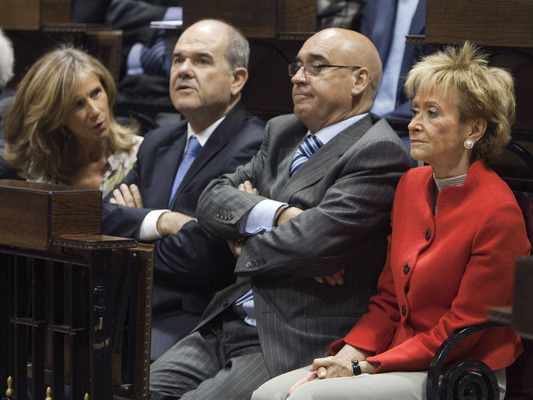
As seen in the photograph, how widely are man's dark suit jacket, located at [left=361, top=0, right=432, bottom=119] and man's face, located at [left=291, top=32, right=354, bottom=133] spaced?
0.76 meters

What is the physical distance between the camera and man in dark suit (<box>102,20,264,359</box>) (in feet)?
11.4

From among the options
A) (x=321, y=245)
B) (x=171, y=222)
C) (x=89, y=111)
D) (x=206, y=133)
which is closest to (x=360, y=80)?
(x=321, y=245)

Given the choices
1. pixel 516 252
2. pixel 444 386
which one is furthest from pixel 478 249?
pixel 444 386

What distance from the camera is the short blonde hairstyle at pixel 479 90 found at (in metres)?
2.79

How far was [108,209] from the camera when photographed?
3.71 meters

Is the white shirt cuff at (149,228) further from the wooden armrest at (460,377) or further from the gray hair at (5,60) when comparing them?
the gray hair at (5,60)

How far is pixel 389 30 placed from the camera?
14.2 feet

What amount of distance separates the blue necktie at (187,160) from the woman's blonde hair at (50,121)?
50 cm

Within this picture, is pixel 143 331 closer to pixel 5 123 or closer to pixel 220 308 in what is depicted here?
pixel 220 308

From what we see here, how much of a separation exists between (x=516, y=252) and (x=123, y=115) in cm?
305

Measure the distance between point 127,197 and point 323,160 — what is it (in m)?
0.98

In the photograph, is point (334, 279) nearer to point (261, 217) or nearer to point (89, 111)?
point (261, 217)

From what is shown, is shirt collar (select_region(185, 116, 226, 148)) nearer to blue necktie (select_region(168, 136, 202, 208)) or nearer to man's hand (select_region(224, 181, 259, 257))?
blue necktie (select_region(168, 136, 202, 208))

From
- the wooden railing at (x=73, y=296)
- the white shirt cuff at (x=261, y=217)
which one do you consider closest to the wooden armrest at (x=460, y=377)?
the white shirt cuff at (x=261, y=217)
